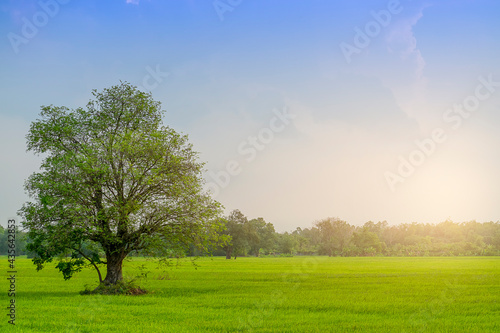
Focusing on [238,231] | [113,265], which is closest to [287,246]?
[238,231]

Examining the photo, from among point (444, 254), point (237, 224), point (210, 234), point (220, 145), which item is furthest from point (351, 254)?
point (210, 234)

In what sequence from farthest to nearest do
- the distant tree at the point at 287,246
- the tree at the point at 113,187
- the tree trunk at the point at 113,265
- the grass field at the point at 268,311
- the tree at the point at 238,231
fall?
the distant tree at the point at 287,246, the tree at the point at 238,231, the tree trunk at the point at 113,265, the tree at the point at 113,187, the grass field at the point at 268,311

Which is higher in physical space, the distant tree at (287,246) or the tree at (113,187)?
the tree at (113,187)

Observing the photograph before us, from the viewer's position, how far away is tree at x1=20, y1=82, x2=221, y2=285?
98.4 feet

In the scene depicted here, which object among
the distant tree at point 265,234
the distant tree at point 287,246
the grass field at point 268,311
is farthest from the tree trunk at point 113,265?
the distant tree at point 287,246

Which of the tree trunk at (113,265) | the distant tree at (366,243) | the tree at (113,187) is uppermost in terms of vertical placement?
the tree at (113,187)

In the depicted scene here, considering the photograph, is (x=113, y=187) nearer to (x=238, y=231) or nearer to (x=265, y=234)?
(x=238, y=231)

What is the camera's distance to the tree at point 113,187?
2998cm

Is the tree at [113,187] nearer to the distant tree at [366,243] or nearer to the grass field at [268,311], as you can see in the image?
the grass field at [268,311]

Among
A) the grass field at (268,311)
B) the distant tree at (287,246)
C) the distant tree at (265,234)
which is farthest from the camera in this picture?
the distant tree at (287,246)

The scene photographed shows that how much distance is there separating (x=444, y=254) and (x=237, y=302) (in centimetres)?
16131

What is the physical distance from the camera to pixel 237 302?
2762cm

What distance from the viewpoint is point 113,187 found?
106 ft

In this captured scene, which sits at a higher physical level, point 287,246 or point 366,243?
point 287,246
